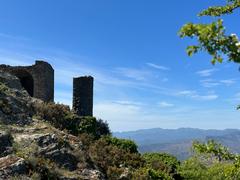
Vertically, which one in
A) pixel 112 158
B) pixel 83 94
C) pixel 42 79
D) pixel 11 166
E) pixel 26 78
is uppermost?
pixel 26 78

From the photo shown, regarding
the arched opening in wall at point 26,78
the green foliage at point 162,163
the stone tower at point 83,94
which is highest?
the arched opening in wall at point 26,78

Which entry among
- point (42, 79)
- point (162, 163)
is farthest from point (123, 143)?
point (42, 79)

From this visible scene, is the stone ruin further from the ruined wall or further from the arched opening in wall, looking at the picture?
the arched opening in wall

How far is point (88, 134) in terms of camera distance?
32344 millimetres

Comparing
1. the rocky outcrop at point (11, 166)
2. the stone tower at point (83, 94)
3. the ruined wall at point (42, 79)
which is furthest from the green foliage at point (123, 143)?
the rocky outcrop at point (11, 166)

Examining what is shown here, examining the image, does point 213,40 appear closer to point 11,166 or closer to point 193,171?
point 11,166

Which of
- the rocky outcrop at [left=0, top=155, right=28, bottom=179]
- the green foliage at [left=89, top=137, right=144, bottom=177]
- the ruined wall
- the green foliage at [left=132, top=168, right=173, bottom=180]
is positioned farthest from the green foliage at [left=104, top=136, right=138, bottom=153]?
the rocky outcrop at [left=0, top=155, right=28, bottom=179]

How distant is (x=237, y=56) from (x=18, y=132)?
67.7ft

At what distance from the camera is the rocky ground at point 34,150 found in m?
21.8

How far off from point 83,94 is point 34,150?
702 inches

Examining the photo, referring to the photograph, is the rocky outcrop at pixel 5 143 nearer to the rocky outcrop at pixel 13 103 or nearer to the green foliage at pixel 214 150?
the rocky outcrop at pixel 13 103

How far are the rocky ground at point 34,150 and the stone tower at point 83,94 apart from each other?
1124 cm

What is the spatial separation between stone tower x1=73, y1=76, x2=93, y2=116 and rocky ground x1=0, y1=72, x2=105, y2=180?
1124 cm

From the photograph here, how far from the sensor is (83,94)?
41281 millimetres
